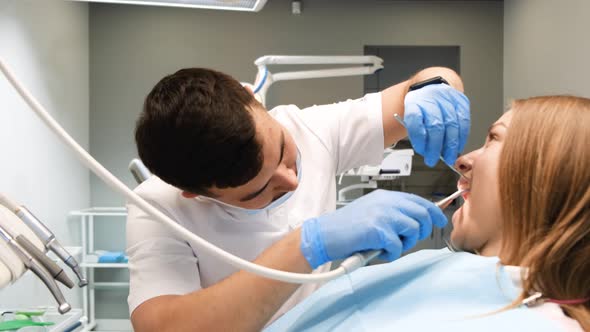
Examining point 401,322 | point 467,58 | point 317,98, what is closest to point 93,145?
point 317,98

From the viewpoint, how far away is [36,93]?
3.40m

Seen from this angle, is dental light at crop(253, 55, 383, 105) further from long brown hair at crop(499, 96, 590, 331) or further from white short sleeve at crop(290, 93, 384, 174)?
long brown hair at crop(499, 96, 590, 331)

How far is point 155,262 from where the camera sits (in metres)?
1.11

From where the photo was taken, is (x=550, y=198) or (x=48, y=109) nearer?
(x=550, y=198)

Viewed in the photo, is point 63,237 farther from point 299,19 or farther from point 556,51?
point 556,51

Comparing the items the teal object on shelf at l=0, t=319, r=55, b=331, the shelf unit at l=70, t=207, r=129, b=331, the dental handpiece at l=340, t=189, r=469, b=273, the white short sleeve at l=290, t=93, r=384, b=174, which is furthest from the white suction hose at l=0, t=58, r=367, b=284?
the shelf unit at l=70, t=207, r=129, b=331

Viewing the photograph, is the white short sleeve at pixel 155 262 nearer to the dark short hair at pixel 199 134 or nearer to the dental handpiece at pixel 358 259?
the dark short hair at pixel 199 134

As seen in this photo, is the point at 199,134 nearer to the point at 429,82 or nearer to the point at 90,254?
the point at 429,82

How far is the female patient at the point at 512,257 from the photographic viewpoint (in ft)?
2.84

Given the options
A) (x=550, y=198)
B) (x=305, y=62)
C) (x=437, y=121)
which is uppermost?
(x=305, y=62)

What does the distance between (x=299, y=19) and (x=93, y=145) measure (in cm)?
210

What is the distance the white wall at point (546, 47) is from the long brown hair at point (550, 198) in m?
2.41

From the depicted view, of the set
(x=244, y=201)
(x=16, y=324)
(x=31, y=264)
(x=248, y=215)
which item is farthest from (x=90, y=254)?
(x=244, y=201)

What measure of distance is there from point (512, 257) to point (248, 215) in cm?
61
